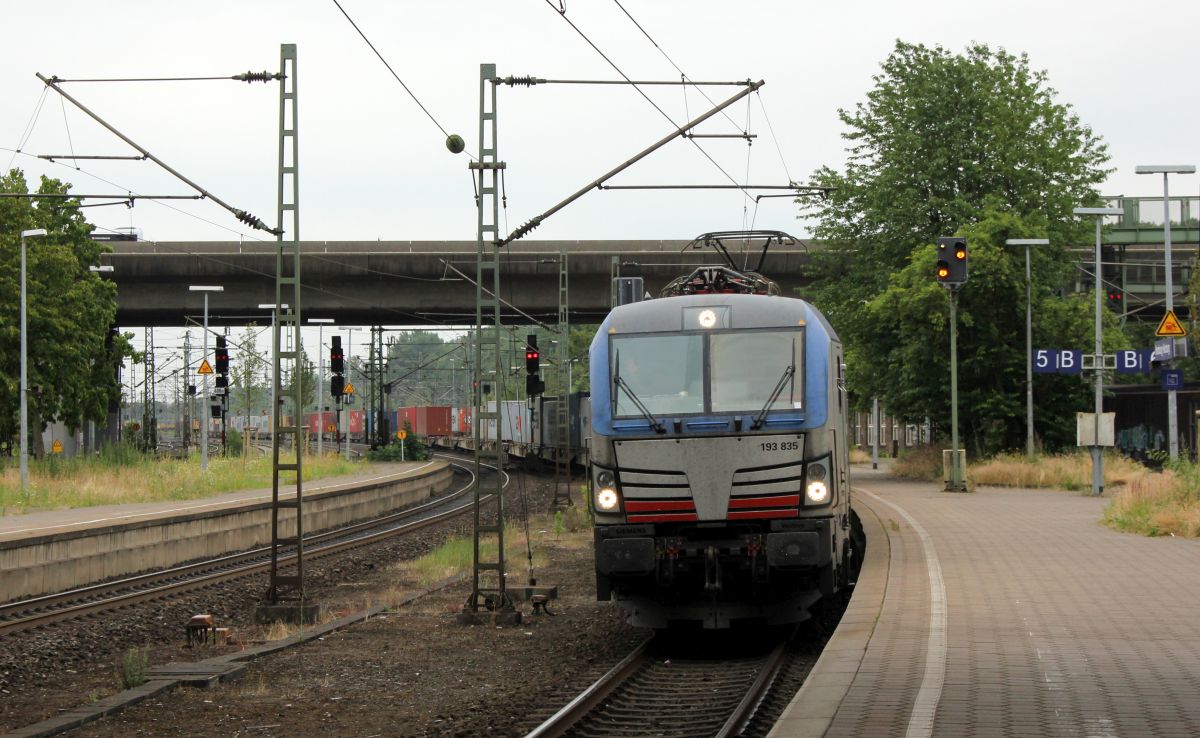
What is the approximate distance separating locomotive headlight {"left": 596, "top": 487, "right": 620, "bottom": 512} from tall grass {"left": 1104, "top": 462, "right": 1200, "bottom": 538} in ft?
Answer: 35.2

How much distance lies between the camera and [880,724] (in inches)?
305

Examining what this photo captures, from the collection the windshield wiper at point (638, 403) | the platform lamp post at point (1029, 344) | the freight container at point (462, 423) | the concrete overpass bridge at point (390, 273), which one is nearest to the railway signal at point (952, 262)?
the platform lamp post at point (1029, 344)

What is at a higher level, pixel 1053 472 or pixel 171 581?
pixel 1053 472

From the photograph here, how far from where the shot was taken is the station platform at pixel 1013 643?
7.96 m

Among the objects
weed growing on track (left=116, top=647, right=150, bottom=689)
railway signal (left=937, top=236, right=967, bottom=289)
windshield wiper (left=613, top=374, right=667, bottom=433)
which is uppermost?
railway signal (left=937, top=236, right=967, bottom=289)

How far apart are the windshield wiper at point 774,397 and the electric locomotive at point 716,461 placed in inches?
0.4

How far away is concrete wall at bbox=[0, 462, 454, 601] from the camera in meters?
19.3

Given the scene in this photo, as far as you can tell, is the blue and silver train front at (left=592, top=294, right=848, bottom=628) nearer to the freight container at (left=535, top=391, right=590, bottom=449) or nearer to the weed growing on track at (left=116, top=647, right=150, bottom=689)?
the weed growing on track at (left=116, top=647, right=150, bottom=689)

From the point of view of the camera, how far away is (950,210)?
42.0 meters

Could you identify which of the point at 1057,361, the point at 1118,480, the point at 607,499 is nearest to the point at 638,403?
the point at 607,499

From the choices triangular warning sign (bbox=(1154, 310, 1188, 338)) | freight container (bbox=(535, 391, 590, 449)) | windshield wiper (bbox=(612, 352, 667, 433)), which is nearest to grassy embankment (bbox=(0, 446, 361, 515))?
freight container (bbox=(535, 391, 590, 449))

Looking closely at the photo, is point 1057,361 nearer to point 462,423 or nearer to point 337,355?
point 337,355

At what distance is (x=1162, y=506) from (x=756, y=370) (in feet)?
36.8

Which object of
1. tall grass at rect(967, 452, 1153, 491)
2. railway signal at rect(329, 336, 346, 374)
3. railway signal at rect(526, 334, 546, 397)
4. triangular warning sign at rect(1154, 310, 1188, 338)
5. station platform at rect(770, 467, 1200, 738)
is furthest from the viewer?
railway signal at rect(329, 336, 346, 374)
